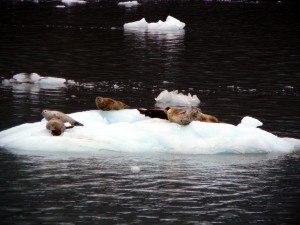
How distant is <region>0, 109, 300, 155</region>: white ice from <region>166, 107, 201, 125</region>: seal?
117 mm

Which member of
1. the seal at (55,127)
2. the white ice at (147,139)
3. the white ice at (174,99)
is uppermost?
the seal at (55,127)

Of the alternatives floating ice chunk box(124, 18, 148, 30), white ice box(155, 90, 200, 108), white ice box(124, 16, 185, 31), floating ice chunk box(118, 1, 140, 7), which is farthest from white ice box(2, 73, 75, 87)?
floating ice chunk box(118, 1, 140, 7)

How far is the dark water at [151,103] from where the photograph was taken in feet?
50.4

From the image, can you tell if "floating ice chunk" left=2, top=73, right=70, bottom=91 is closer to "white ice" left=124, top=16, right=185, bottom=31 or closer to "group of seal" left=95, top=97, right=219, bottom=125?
"group of seal" left=95, top=97, right=219, bottom=125

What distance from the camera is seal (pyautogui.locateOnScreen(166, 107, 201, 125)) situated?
20.1 metres

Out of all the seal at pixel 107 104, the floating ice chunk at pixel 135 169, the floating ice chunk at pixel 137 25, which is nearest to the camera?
the floating ice chunk at pixel 135 169

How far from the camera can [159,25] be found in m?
61.0

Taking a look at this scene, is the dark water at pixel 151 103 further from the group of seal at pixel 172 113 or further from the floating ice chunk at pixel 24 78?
the group of seal at pixel 172 113

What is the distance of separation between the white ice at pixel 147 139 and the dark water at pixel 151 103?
1.31ft

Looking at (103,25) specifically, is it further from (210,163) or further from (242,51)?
(210,163)

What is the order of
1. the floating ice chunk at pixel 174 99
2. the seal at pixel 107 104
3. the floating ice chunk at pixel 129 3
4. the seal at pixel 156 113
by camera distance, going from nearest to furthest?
the seal at pixel 156 113
the seal at pixel 107 104
the floating ice chunk at pixel 174 99
the floating ice chunk at pixel 129 3

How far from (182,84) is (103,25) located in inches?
1147

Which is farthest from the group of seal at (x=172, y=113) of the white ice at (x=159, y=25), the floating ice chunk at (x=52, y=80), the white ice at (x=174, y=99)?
the white ice at (x=159, y=25)

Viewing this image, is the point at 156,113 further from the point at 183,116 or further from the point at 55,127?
the point at 55,127
